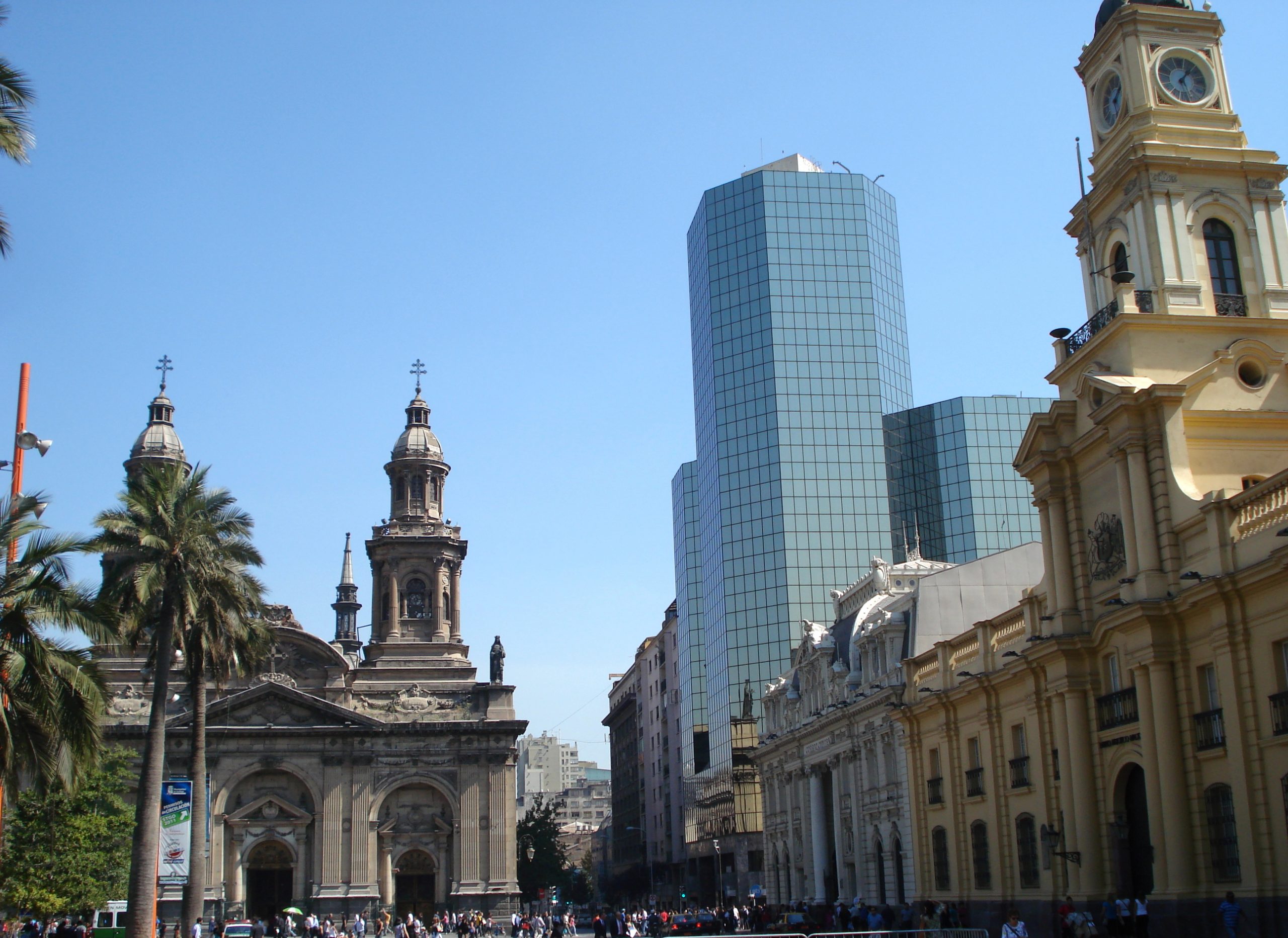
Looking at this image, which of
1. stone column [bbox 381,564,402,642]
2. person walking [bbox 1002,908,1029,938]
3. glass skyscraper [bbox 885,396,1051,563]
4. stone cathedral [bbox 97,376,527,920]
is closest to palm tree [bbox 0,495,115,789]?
person walking [bbox 1002,908,1029,938]

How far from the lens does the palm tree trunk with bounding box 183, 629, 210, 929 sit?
116 ft

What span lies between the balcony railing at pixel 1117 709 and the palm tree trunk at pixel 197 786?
23095 millimetres

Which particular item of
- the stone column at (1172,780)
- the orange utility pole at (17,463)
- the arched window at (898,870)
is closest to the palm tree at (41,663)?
Result: the orange utility pole at (17,463)

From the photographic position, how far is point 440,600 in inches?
3150

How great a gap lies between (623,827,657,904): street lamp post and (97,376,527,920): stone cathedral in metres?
32.3

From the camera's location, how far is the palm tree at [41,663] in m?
20.1

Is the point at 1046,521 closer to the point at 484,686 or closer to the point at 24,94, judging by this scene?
the point at 24,94

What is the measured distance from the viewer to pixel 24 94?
53.5 feet

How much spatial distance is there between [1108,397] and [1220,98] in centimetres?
914

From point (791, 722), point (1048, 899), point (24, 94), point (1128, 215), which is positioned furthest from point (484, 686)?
point (24, 94)

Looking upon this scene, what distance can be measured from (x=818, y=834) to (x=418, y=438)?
3837cm

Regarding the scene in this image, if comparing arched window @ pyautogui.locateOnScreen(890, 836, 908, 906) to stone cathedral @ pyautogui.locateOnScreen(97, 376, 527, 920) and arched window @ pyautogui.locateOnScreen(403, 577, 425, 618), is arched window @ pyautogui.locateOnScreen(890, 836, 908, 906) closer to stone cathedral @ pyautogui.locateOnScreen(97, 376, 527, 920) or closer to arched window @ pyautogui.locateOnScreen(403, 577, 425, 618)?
stone cathedral @ pyautogui.locateOnScreen(97, 376, 527, 920)

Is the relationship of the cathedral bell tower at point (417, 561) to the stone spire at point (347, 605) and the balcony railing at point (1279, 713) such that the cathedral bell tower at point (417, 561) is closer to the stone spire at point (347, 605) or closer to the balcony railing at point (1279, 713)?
the stone spire at point (347, 605)

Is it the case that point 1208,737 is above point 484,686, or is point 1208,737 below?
below
